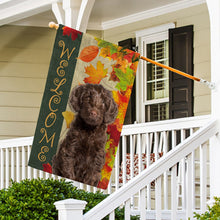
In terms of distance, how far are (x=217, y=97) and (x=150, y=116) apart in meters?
3.82

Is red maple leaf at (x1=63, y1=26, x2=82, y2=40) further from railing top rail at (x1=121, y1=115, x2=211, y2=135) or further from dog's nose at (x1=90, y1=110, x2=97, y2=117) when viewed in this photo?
railing top rail at (x1=121, y1=115, x2=211, y2=135)

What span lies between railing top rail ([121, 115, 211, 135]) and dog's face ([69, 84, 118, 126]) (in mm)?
726

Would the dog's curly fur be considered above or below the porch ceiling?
below

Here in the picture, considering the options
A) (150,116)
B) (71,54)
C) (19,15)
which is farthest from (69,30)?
(150,116)

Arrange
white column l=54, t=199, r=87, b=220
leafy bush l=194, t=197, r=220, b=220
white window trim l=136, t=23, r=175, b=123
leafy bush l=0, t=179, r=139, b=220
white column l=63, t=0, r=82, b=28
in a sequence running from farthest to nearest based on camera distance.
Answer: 1. white window trim l=136, t=23, r=175, b=123
2. white column l=63, t=0, r=82, b=28
3. leafy bush l=0, t=179, r=139, b=220
4. white column l=54, t=199, r=87, b=220
5. leafy bush l=194, t=197, r=220, b=220

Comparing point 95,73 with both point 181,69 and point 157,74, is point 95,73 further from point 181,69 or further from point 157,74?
point 157,74

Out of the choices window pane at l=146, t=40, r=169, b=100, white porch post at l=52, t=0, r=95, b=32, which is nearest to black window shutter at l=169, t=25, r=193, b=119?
window pane at l=146, t=40, r=169, b=100

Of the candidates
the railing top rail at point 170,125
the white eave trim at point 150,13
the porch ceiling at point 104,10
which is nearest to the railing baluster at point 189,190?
the railing top rail at point 170,125

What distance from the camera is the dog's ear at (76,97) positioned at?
4.25 m

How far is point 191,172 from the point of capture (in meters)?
4.01

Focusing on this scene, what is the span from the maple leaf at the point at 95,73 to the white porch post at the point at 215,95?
35.0 inches

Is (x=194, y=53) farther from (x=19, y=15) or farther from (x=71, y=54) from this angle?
(x=71, y=54)

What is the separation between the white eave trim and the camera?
7.38 m

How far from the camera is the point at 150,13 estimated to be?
312 inches
